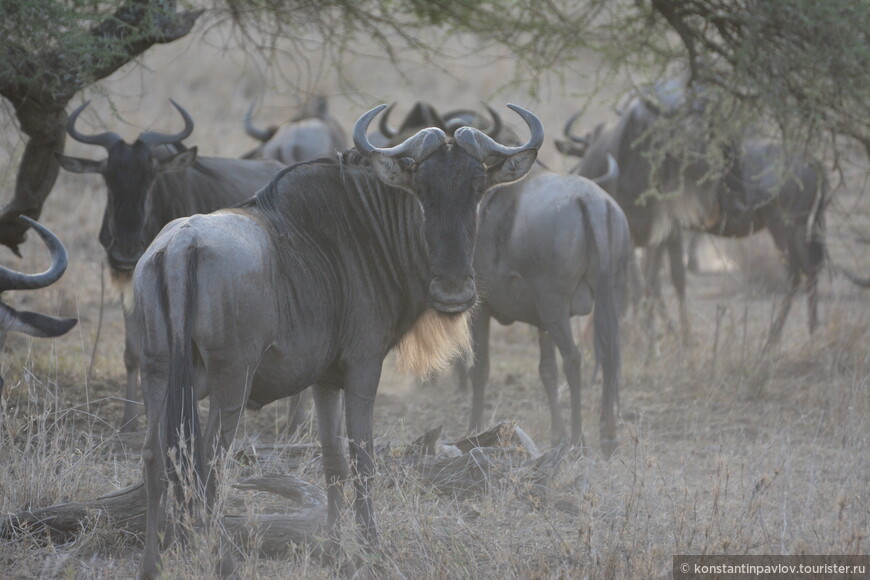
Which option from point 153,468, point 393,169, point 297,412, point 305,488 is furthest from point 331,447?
point 297,412

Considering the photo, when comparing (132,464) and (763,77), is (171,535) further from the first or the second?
(763,77)

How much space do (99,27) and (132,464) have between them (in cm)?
278

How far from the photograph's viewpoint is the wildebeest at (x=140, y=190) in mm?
5992

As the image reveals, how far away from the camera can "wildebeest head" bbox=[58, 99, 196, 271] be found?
598 centimetres

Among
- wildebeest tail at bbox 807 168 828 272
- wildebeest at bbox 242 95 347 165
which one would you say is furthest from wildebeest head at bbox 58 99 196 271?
wildebeest tail at bbox 807 168 828 272

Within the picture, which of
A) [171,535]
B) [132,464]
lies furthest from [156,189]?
[171,535]

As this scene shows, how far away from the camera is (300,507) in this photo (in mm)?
4438

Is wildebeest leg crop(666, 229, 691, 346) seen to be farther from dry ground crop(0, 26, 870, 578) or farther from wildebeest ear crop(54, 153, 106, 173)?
wildebeest ear crop(54, 153, 106, 173)

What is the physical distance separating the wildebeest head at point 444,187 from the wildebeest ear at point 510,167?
12 cm

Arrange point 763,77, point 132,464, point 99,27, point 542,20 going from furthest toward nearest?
1. point 542,20
2. point 763,77
3. point 99,27
4. point 132,464

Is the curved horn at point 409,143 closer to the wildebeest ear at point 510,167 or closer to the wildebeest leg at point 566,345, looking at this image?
the wildebeest ear at point 510,167

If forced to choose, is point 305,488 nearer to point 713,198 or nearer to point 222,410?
point 222,410

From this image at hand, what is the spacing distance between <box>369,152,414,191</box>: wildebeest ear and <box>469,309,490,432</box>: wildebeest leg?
2533 mm

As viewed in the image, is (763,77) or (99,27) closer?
(99,27)
